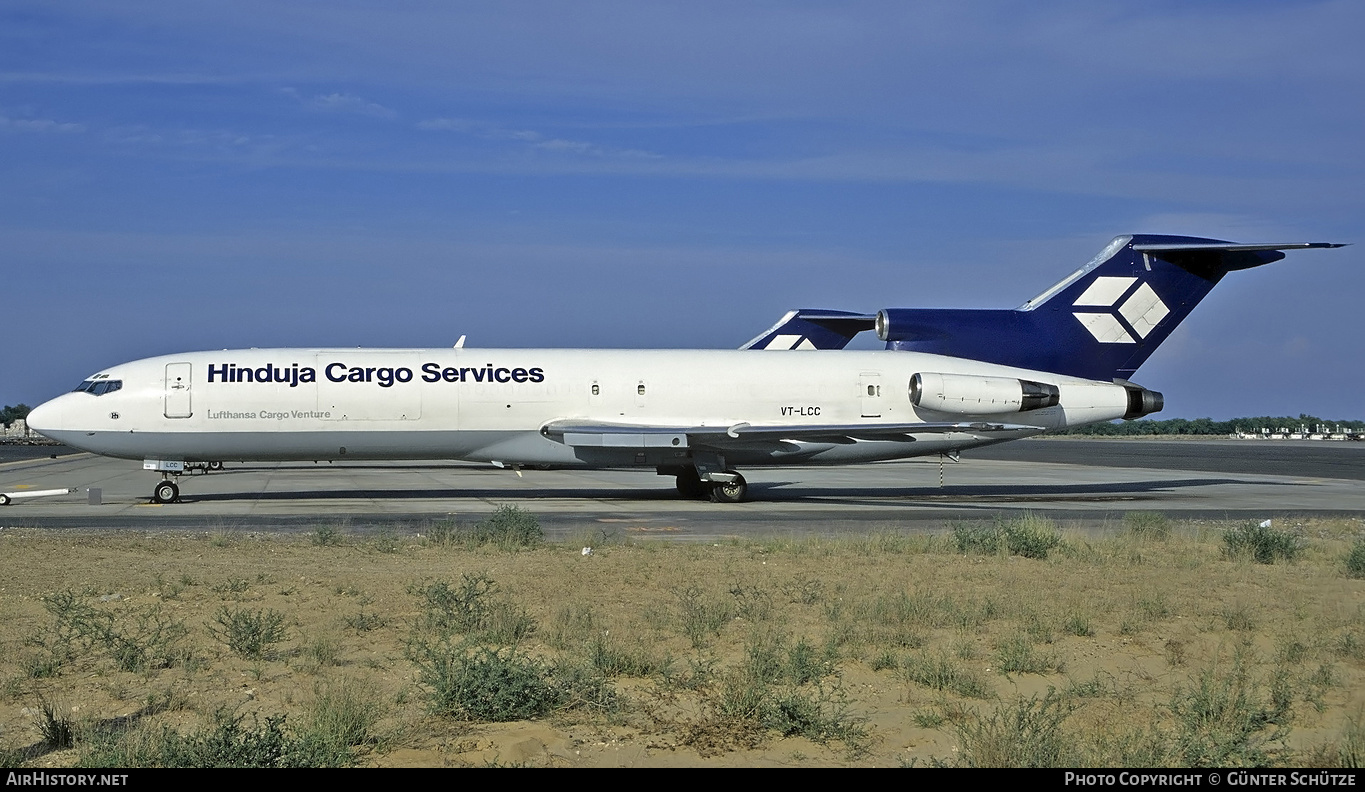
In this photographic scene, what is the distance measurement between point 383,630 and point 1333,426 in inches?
6174

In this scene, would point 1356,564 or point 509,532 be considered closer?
point 1356,564

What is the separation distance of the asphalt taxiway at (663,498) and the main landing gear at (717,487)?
2.01 feet

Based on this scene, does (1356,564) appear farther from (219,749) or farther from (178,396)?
(178,396)

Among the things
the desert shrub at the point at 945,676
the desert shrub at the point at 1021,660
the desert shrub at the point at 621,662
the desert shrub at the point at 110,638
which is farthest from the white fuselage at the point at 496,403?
the desert shrub at the point at 945,676

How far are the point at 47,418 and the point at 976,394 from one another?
21.8 meters

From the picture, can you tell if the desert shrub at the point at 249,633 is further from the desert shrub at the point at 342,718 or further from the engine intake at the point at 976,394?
the engine intake at the point at 976,394

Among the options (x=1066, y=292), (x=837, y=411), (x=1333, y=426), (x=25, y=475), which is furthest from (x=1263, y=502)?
(x=1333, y=426)

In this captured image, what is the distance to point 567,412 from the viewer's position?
90.1 ft

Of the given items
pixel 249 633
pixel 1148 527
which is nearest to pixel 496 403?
pixel 1148 527

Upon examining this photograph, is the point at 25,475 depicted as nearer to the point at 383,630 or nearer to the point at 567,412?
the point at 567,412

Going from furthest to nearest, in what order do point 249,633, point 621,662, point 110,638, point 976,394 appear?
point 976,394
point 249,633
point 110,638
point 621,662

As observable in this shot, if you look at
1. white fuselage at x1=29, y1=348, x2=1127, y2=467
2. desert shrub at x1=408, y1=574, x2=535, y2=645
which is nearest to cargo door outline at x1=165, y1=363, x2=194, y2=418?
white fuselage at x1=29, y1=348, x2=1127, y2=467

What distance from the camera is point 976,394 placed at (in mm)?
28094

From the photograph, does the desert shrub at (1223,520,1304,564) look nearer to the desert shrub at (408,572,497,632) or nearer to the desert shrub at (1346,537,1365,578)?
the desert shrub at (1346,537,1365,578)
